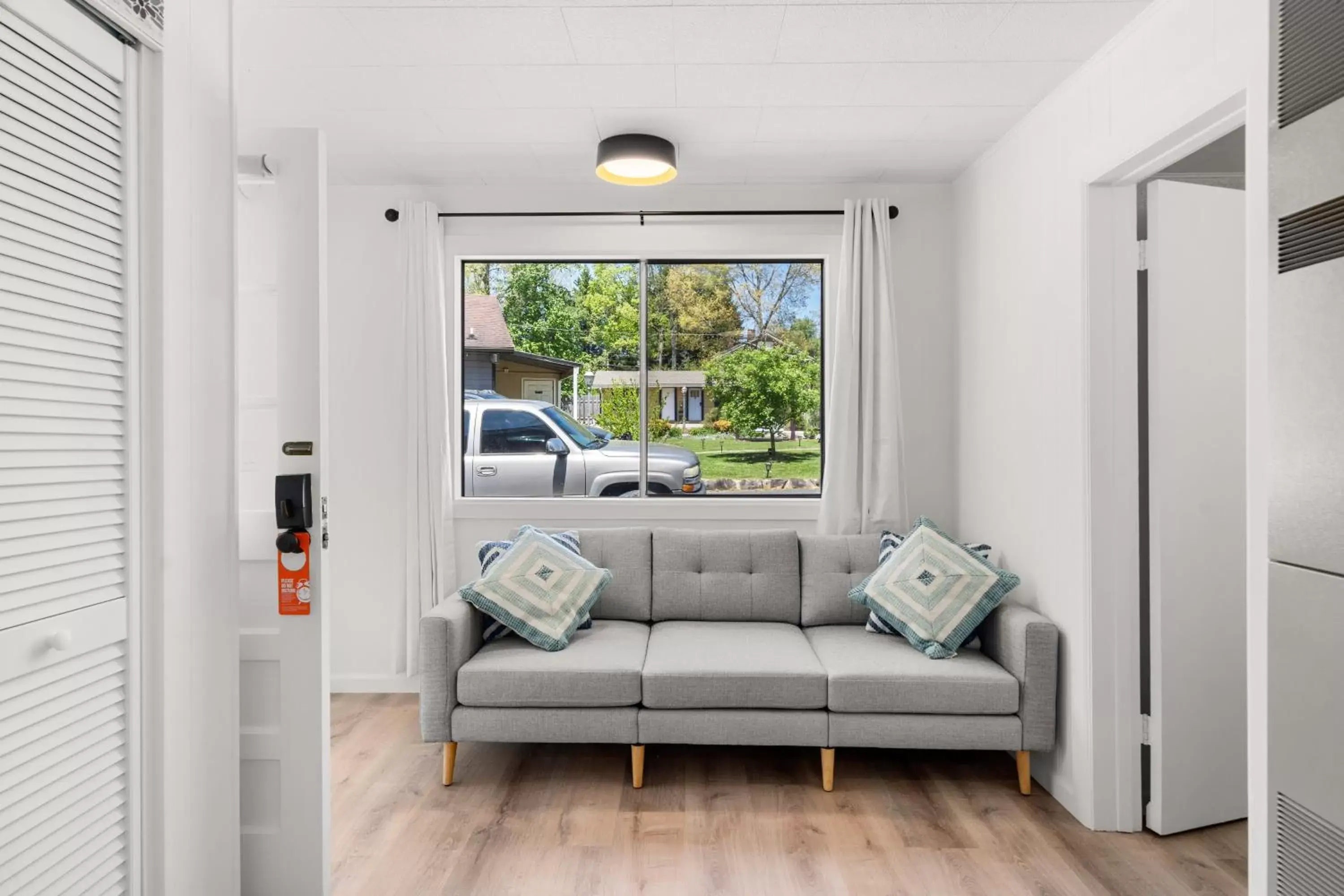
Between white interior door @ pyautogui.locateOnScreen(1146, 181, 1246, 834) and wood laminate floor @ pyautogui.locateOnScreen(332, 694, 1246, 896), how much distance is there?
27 cm

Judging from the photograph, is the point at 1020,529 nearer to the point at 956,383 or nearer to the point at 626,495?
the point at 956,383

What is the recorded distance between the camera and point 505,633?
124 inches

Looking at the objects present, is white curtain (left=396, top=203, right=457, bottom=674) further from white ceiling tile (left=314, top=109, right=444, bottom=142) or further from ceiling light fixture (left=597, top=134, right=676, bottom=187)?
ceiling light fixture (left=597, top=134, right=676, bottom=187)

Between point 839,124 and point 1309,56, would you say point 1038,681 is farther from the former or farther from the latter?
point 839,124

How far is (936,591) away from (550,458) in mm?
1996

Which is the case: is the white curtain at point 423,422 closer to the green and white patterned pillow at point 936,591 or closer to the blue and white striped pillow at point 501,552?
the blue and white striped pillow at point 501,552

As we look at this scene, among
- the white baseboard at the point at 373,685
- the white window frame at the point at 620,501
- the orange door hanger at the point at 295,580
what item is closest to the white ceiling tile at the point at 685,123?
the white window frame at the point at 620,501

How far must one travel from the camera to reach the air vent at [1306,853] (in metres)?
1.34

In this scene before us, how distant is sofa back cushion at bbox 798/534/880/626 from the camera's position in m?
3.40

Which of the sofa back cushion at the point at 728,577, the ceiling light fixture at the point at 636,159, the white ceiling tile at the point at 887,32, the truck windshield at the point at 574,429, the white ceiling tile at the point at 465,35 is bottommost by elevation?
the sofa back cushion at the point at 728,577

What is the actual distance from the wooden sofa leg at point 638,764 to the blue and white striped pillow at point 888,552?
1.11 metres

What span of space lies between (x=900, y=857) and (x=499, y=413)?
8.87 ft

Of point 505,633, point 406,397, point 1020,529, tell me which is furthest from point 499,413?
point 1020,529

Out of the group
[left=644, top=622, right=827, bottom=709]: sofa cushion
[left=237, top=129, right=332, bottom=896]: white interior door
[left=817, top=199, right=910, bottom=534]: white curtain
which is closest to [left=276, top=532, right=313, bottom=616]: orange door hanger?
[left=237, top=129, right=332, bottom=896]: white interior door
